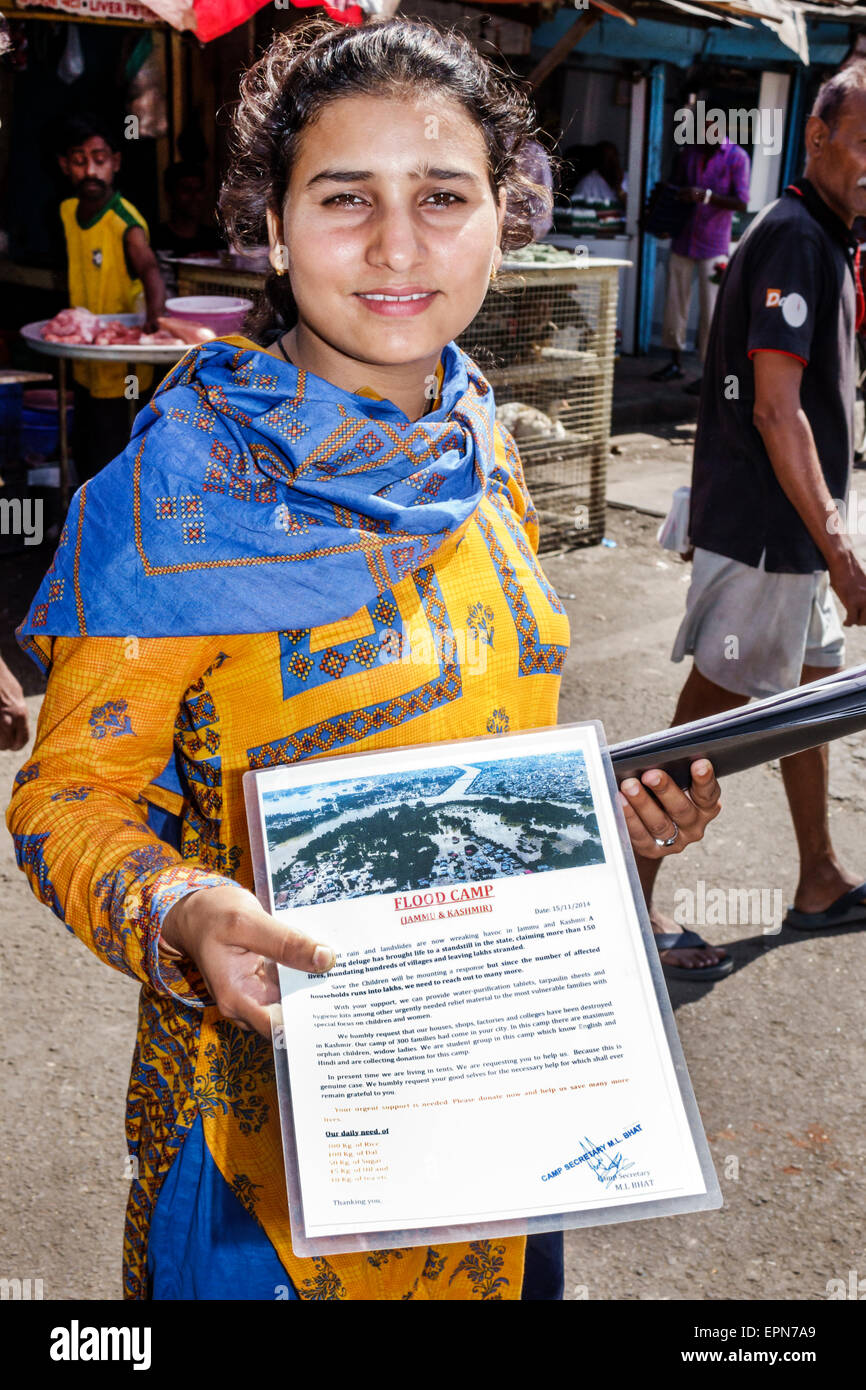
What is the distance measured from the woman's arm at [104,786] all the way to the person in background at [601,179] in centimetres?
1209

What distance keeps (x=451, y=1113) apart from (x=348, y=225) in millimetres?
959

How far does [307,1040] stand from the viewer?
3.80ft

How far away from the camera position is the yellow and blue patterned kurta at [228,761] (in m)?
1.31

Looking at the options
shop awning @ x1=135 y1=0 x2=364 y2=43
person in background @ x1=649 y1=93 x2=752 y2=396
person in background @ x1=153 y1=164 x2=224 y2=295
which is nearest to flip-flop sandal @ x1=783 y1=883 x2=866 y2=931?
shop awning @ x1=135 y1=0 x2=364 y2=43

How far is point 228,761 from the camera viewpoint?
143 centimetres

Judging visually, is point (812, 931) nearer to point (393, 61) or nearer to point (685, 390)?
point (393, 61)

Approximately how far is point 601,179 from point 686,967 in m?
10.7

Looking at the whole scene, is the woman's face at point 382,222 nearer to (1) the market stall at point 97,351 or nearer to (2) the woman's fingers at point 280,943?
(2) the woman's fingers at point 280,943

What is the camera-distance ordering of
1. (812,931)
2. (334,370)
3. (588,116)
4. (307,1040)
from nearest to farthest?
(307,1040) → (334,370) → (812,931) → (588,116)

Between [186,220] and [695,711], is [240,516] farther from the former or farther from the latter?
[186,220]

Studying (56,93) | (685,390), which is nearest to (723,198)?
(685,390)

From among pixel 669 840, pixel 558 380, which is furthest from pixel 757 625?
pixel 558 380

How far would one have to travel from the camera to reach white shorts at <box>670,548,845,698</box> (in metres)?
3.53
